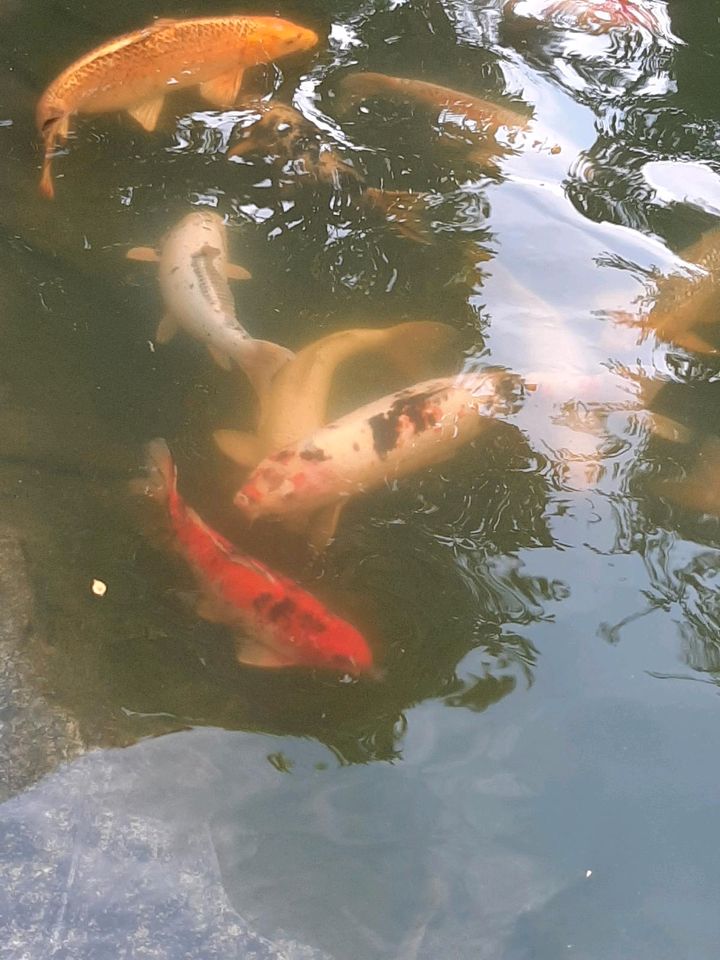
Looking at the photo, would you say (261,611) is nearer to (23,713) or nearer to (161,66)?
(23,713)

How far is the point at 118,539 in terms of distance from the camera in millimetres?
3021

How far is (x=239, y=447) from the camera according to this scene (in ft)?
11.0

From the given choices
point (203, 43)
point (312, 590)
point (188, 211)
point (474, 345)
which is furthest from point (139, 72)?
point (312, 590)

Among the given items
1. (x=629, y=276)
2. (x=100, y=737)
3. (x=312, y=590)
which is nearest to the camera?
(x=100, y=737)

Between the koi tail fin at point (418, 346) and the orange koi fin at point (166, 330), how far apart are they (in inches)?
32.6

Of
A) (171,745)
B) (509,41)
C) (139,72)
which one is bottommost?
(171,745)

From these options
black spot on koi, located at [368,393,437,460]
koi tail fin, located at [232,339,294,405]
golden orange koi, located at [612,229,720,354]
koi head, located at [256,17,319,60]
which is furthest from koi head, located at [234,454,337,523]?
koi head, located at [256,17,319,60]

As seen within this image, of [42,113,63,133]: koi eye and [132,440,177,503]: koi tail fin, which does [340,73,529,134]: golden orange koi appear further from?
[132,440,177,503]: koi tail fin

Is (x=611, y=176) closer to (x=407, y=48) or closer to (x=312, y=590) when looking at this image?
(x=407, y=48)

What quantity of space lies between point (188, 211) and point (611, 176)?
204cm

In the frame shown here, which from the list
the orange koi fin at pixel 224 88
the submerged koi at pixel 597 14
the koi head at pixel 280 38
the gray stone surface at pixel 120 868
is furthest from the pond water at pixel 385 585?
the submerged koi at pixel 597 14

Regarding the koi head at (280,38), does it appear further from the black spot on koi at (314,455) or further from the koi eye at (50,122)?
the black spot on koi at (314,455)

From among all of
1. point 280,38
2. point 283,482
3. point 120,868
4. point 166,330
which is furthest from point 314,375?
point 280,38

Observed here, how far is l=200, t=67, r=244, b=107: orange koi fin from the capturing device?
4910 millimetres
